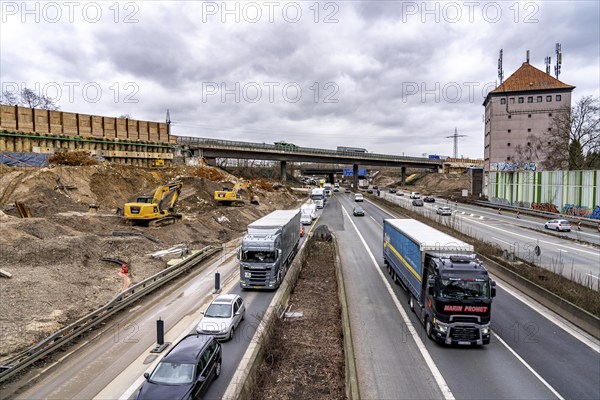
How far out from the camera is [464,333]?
13977 mm

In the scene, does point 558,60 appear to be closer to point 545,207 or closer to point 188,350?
point 545,207

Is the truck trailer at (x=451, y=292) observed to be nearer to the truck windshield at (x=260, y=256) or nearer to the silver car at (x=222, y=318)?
the silver car at (x=222, y=318)

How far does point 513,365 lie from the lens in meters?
13.1

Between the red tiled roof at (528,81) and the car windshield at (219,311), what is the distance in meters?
88.0

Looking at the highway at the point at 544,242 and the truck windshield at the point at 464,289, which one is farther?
the highway at the point at 544,242

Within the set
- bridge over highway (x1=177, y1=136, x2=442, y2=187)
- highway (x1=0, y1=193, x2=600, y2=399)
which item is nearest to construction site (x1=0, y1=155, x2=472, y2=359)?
highway (x1=0, y1=193, x2=600, y2=399)

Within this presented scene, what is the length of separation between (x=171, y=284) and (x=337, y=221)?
3268 centimetres

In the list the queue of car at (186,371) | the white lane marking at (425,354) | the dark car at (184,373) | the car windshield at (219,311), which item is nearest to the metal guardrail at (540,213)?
the white lane marking at (425,354)

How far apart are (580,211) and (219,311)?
55.2 meters

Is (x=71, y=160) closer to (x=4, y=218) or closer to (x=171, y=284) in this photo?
(x=4, y=218)

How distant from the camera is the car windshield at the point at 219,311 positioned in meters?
15.9

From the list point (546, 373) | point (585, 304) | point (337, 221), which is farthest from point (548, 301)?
point (337, 221)

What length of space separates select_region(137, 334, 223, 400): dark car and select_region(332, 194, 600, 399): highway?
4900mm

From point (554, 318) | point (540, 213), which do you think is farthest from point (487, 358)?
point (540, 213)
